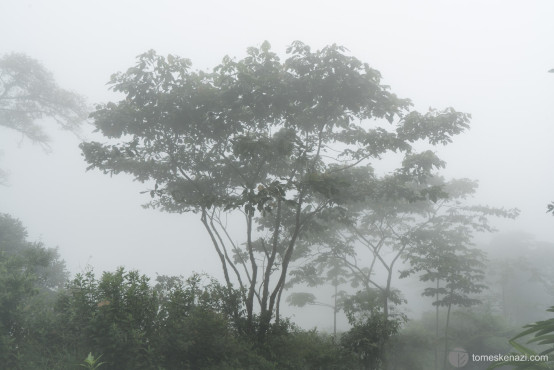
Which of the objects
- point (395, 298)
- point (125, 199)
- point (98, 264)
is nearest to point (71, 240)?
point (98, 264)

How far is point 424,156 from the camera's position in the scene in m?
9.99

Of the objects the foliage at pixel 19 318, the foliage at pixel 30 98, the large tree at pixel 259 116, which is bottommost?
the foliage at pixel 19 318

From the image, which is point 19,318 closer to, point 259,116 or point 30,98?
point 259,116

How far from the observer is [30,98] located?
1972 centimetres

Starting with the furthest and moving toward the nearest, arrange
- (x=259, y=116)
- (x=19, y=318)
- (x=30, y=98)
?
(x=30, y=98) → (x=259, y=116) → (x=19, y=318)

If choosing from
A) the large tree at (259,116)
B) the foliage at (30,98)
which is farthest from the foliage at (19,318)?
the foliage at (30,98)

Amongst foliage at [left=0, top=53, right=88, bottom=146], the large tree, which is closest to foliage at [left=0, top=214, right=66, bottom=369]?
the large tree

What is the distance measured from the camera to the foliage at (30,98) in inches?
753

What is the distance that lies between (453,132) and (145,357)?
852 cm

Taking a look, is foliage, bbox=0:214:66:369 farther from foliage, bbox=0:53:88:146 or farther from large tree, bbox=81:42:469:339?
foliage, bbox=0:53:88:146

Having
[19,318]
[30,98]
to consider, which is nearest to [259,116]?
[19,318]

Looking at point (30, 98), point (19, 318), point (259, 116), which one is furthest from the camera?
point (30, 98)

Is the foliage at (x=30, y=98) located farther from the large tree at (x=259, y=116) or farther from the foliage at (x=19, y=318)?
the foliage at (x=19, y=318)

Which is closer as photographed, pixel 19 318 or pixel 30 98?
pixel 19 318
